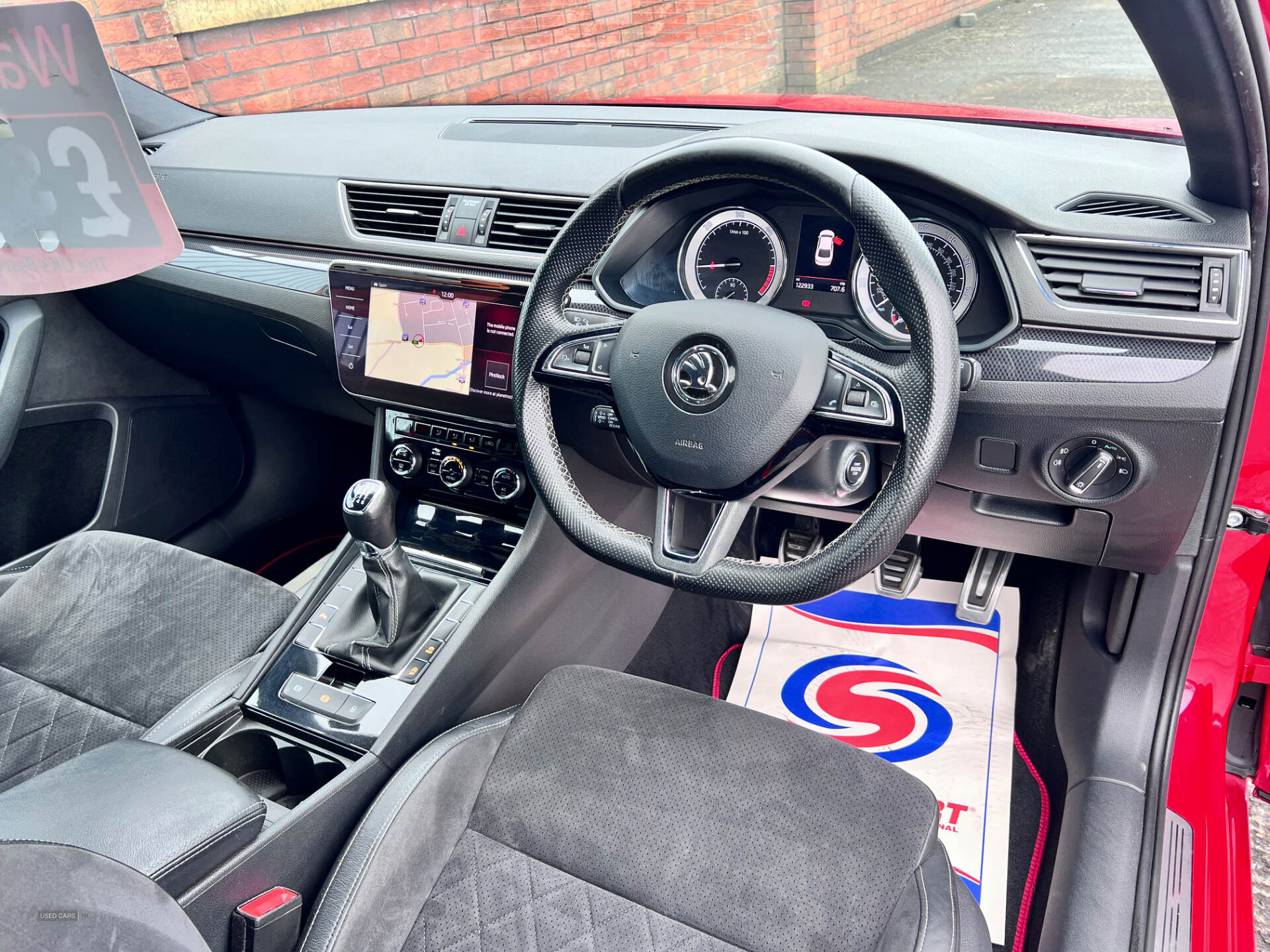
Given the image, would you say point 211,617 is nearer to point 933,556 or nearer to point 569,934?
point 569,934

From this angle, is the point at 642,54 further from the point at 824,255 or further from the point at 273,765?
the point at 273,765

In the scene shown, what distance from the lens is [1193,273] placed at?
3.49ft

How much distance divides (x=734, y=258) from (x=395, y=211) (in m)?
0.62

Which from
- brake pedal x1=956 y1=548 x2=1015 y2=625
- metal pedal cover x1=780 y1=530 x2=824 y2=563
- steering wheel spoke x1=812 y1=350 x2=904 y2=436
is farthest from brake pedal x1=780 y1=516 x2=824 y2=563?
steering wheel spoke x1=812 y1=350 x2=904 y2=436

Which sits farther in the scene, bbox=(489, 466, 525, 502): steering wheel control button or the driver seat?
bbox=(489, 466, 525, 502): steering wheel control button

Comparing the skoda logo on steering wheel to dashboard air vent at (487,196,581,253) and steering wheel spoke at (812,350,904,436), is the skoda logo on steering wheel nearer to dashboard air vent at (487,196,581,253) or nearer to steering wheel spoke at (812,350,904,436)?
steering wheel spoke at (812,350,904,436)

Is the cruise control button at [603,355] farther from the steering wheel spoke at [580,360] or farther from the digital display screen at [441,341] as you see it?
the digital display screen at [441,341]

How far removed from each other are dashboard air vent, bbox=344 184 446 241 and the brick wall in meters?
0.41

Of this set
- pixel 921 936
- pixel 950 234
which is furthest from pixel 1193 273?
pixel 921 936

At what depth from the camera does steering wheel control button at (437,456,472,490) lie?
61.4 inches

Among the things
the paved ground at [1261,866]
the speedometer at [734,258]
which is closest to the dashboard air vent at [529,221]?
the speedometer at [734,258]

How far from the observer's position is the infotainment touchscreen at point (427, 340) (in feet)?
4.73

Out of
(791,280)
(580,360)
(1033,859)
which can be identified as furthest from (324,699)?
(1033,859)

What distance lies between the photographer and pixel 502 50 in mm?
1888
